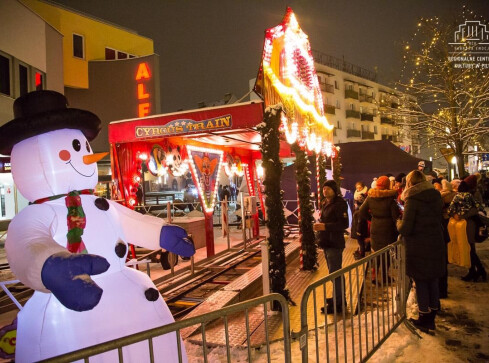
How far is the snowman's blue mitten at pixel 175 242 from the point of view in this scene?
10.6 ft

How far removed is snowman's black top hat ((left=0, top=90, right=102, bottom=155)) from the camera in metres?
2.75

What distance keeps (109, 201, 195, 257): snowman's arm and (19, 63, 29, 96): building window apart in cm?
1338

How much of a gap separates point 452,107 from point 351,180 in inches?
202

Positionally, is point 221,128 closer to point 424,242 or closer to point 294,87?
point 294,87

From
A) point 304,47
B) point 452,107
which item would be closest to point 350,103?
point 452,107

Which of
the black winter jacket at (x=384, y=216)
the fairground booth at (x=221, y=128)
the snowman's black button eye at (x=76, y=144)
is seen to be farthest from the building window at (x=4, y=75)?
the black winter jacket at (x=384, y=216)

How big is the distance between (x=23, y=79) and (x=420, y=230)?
14806 mm

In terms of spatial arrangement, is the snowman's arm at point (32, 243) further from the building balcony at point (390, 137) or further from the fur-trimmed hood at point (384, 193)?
the building balcony at point (390, 137)

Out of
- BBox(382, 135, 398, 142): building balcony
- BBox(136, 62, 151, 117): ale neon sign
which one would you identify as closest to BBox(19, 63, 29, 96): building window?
BBox(136, 62, 151, 117): ale neon sign

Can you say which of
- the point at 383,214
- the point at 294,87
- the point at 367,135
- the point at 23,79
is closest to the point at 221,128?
the point at 294,87

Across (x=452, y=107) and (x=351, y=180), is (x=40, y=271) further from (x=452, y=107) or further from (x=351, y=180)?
(x=452, y=107)

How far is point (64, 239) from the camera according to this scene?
267 centimetres

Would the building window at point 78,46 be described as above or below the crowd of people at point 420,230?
above

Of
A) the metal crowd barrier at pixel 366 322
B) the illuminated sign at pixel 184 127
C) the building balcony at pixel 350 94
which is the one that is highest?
the building balcony at pixel 350 94
